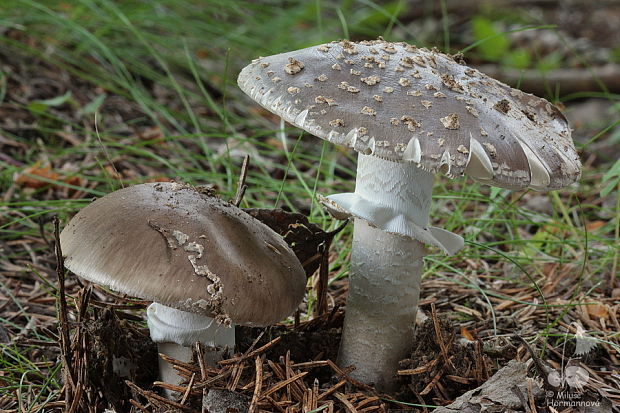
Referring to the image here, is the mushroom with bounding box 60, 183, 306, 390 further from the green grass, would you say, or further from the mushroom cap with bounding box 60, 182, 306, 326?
the green grass

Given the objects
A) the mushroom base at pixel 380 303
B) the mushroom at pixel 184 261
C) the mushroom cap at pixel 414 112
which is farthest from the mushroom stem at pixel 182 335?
the mushroom cap at pixel 414 112

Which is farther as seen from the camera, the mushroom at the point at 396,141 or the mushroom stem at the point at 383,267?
the mushroom stem at the point at 383,267

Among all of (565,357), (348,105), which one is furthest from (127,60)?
(565,357)

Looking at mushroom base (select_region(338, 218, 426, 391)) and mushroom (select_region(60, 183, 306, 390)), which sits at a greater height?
mushroom (select_region(60, 183, 306, 390))

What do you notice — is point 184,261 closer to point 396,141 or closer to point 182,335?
point 182,335

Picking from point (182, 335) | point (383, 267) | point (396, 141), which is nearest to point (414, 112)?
point (396, 141)

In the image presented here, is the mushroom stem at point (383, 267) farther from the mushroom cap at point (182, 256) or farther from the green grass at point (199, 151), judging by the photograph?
the green grass at point (199, 151)

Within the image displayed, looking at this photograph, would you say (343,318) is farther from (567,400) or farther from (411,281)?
(567,400)

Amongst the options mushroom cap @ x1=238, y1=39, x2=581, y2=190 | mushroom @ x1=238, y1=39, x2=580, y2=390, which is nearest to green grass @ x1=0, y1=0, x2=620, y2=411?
mushroom @ x1=238, y1=39, x2=580, y2=390

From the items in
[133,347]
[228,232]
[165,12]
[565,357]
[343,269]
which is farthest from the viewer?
[165,12]
